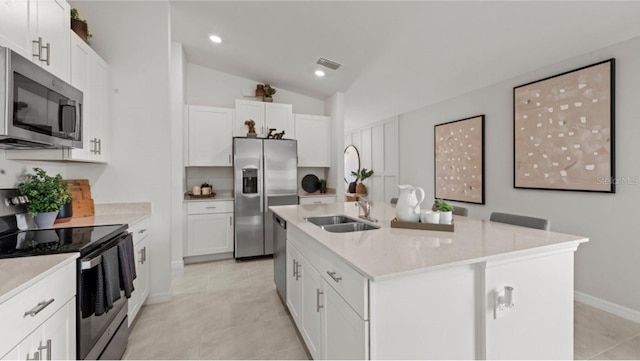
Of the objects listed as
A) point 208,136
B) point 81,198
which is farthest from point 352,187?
point 81,198

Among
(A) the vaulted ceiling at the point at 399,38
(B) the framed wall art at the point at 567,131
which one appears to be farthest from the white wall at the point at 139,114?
(B) the framed wall art at the point at 567,131

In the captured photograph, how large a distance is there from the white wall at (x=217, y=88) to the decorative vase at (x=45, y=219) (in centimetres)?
287

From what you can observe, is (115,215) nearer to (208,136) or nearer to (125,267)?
(125,267)

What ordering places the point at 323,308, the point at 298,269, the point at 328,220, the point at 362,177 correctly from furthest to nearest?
the point at 362,177 < the point at 328,220 < the point at 298,269 < the point at 323,308

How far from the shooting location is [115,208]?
8.30 feet

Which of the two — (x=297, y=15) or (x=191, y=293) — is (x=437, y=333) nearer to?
(x=191, y=293)

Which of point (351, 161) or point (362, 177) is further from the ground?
point (351, 161)

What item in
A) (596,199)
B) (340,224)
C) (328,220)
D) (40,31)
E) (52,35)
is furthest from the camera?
Result: (596,199)

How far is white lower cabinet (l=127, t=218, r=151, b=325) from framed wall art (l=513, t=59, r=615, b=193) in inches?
151

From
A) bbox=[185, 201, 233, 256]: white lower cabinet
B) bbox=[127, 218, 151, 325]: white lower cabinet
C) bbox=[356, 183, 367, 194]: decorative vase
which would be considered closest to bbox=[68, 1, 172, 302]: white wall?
bbox=[127, 218, 151, 325]: white lower cabinet

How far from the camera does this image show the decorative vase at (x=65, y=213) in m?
2.09

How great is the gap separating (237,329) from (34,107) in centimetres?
192

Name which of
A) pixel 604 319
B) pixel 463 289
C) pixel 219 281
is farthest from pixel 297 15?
pixel 604 319

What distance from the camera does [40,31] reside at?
5.32 feet
